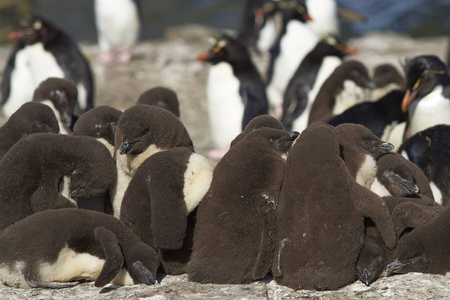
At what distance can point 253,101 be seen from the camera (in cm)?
889

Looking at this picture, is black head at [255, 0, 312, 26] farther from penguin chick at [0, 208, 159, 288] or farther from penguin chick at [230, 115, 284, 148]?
penguin chick at [0, 208, 159, 288]

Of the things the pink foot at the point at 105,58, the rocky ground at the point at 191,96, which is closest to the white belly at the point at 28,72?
the rocky ground at the point at 191,96

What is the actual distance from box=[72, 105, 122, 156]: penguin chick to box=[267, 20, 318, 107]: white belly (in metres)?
6.78

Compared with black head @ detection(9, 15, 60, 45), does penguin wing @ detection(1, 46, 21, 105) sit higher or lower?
lower

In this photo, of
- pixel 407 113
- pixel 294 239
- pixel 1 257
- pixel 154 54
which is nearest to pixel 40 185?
pixel 1 257

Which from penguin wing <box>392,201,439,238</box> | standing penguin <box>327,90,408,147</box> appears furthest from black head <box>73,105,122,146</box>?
standing penguin <box>327,90,408,147</box>

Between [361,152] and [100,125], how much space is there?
1.64 meters

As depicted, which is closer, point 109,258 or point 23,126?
point 109,258

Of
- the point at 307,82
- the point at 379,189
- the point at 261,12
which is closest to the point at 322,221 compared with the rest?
the point at 379,189

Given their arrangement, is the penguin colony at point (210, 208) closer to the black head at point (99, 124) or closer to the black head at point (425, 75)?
the black head at point (99, 124)

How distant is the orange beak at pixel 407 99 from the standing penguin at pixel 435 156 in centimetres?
93

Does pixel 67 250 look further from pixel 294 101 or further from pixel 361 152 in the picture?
pixel 294 101

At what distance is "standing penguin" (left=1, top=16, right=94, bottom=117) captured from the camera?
9352mm

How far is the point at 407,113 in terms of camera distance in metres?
6.50
